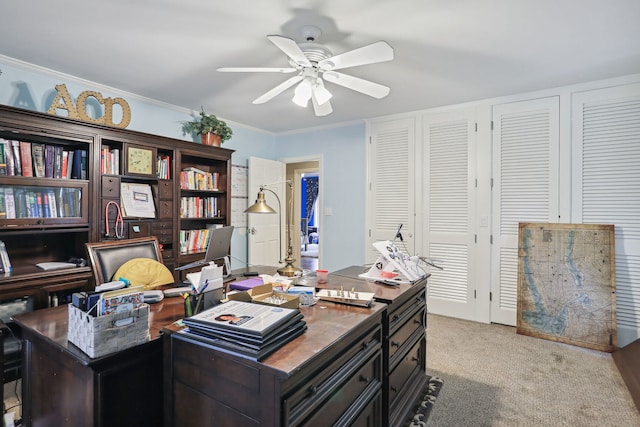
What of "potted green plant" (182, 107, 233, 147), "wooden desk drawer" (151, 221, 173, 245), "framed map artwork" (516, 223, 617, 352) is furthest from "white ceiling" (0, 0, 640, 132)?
"framed map artwork" (516, 223, 617, 352)

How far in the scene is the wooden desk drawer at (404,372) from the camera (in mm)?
1693

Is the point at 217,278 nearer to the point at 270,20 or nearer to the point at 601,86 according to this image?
→ the point at 270,20

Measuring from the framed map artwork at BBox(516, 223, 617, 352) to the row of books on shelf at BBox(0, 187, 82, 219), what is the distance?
4.13 metres

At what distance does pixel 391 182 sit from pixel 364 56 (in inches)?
95.1

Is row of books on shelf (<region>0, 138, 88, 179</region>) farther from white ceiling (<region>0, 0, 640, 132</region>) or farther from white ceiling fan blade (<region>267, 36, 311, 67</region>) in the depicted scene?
white ceiling fan blade (<region>267, 36, 311, 67</region>)

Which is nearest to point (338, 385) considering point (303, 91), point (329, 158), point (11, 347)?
point (303, 91)

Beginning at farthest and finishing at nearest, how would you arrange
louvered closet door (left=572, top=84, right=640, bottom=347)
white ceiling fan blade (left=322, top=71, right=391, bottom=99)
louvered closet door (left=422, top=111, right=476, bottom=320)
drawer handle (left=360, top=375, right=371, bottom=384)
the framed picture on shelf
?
louvered closet door (left=422, top=111, right=476, bottom=320)
the framed picture on shelf
louvered closet door (left=572, top=84, right=640, bottom=347)
white ceiling fan blade (left=322, top=71, right=391, bottom=99)
drawer handle (left=360, top=375, right=371, bottom=384)

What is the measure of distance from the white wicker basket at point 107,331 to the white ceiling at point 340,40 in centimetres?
174

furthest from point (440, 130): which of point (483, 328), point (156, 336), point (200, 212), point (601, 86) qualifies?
point (156, 336)

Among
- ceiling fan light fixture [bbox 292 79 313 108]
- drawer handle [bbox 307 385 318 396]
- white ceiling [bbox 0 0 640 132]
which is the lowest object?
drawer handle [bbox 307 385 318 396]

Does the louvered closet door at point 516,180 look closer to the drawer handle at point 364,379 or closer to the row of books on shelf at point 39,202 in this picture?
the drawer handle at point 364,379

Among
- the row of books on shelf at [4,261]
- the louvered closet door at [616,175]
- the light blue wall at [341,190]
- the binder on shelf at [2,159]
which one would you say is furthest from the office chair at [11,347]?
the louvered closet door at [616,175]

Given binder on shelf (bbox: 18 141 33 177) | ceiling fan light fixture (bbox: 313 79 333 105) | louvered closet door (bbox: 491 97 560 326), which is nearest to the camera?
ceiling fan light fixture (bbox: 313 79 333 105)

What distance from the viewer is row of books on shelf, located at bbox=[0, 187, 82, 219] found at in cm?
237
